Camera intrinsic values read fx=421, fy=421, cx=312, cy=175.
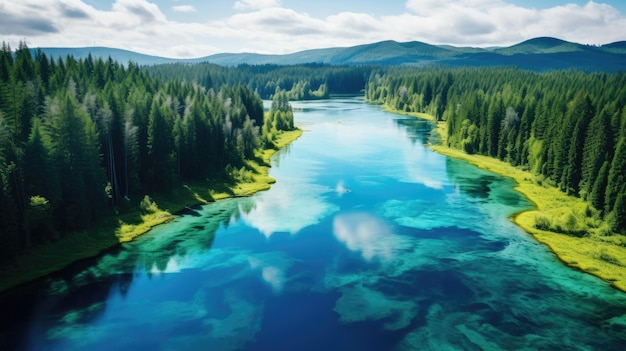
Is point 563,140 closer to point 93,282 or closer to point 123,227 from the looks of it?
point 123,227

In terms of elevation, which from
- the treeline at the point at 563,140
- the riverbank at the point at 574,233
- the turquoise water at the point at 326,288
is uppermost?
the treeline at the point at 563,140

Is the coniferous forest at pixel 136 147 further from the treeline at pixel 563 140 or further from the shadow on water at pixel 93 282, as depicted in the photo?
the shadow on water at pixel 93 282

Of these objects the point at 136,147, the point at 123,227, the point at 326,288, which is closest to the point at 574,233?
the point at 326,288

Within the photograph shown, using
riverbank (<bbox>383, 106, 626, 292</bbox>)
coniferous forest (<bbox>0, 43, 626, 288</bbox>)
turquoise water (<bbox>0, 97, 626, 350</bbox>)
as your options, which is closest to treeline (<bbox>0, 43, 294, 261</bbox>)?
coniferous forest (<bbox>0, 43, 626, 288</bbox>)

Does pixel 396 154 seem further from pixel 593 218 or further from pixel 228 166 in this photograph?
pixel 593 218

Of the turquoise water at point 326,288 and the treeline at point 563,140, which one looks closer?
the turquoise water at point 326,288

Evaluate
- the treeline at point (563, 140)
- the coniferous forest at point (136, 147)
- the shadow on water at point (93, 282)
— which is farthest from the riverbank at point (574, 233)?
the shadow on water at point (93, 282)

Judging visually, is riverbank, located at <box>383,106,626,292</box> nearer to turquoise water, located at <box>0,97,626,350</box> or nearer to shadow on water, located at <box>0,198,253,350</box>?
turquoise water, located at <box>0,97,626,350</box>
